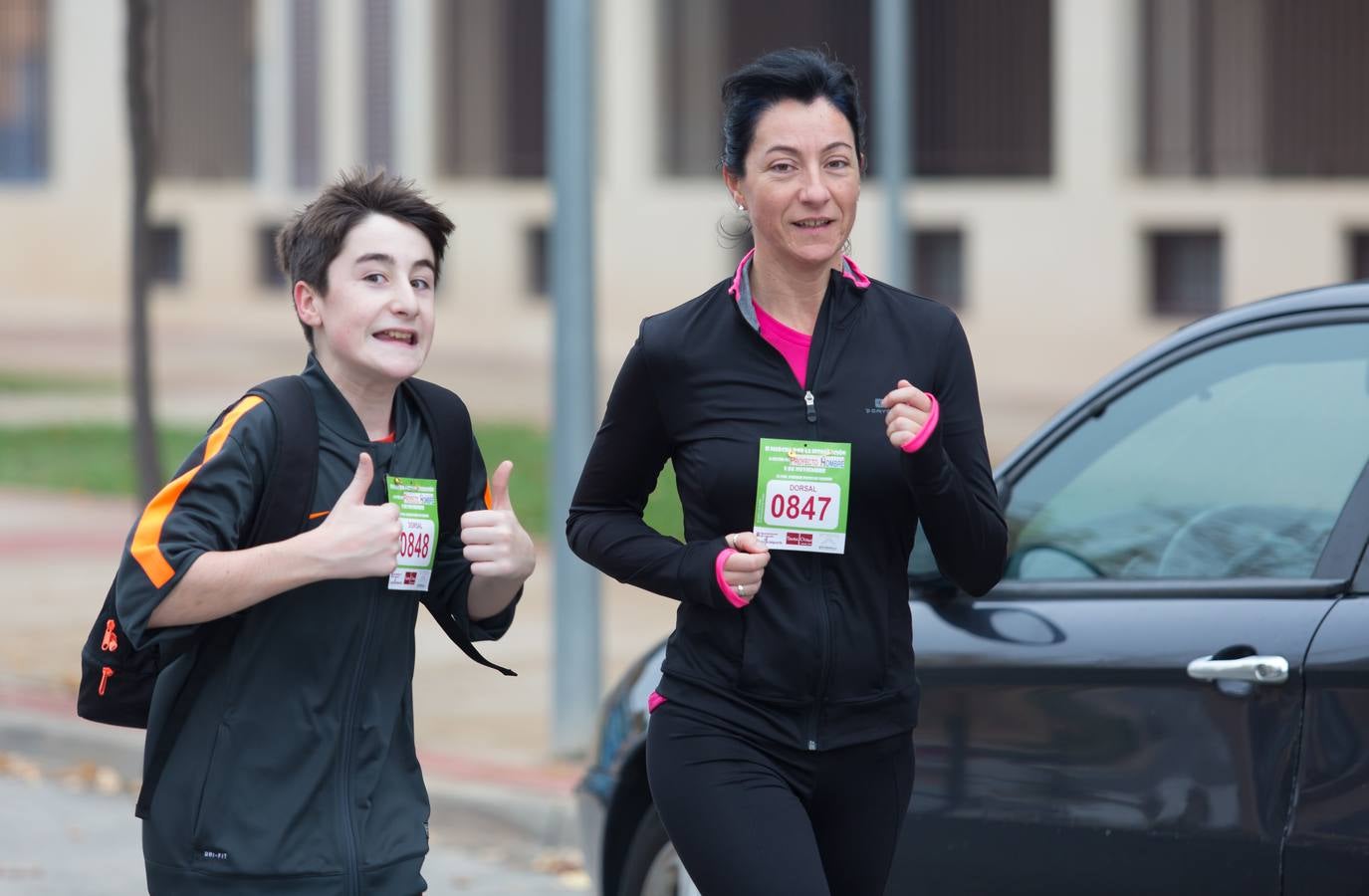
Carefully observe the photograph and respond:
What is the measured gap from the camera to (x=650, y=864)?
4691 mm

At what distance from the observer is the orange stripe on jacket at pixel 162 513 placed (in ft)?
10.3

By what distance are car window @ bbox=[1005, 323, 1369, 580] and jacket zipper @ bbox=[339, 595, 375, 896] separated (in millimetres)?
1518

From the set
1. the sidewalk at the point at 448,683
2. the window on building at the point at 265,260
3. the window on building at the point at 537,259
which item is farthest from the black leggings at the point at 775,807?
the window on building at the point at 265,260

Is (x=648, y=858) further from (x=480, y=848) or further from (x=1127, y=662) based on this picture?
(x=480, y=848)

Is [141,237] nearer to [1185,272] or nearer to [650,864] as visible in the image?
[650,864]

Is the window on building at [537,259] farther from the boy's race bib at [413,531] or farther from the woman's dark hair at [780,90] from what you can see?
the boy's race bib at [413,531]

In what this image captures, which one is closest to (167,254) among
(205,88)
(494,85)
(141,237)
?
(205,88)

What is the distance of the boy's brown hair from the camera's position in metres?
3.39

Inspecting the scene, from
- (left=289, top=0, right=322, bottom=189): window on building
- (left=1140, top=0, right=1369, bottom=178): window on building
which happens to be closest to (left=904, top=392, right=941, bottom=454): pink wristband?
(left=1140, top=0, right=1369, bottom=178): window on building

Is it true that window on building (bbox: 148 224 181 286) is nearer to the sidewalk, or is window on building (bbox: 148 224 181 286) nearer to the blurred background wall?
the blurred background wall

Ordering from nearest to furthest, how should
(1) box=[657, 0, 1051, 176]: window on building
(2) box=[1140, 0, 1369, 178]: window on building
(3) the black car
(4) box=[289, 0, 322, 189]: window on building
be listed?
(3) the black car, (2) box=[1140, 0, 1369, 178]: window on building, (1) box=[657, 0, 1051, 176]: window on building, (4) box=[289, 0, 322, 189]: window on building

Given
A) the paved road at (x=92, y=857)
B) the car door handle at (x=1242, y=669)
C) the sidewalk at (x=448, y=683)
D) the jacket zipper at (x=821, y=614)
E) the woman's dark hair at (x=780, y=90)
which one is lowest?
the paved road at (x=92, y=857)

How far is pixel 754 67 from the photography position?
3453mm

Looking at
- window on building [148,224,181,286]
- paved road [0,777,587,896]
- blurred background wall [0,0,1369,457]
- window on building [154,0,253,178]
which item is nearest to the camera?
paved road [0,777,587,896]
